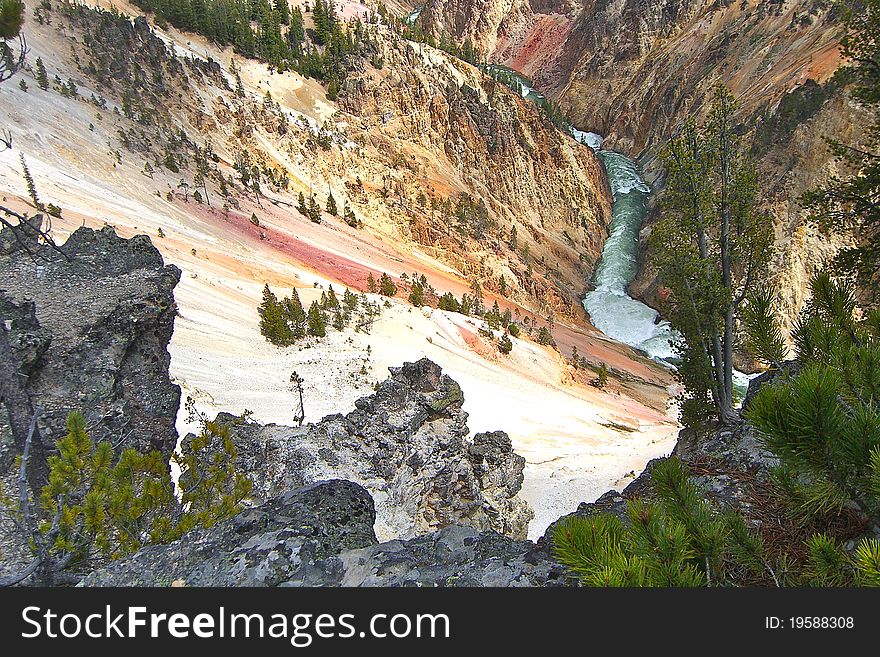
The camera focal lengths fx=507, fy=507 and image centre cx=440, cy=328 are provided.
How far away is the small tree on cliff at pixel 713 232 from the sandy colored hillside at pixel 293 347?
537 centimetres

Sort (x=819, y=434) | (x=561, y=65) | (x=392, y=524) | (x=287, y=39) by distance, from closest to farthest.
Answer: (x=819, y=434), (x=392, y=524), (x=287, y=39), (x=561, y=65)

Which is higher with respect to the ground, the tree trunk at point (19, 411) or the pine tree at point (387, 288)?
the pine tree at point (387, 288)

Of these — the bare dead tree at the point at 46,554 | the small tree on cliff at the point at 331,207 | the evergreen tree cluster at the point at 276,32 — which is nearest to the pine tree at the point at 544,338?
the small tree on cliff at the point at 331,207

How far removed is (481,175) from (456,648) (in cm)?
4809

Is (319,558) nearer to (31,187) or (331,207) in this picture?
(31,187)

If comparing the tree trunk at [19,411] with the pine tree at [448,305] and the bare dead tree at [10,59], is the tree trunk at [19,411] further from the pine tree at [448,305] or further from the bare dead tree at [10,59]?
the pine tree at [448,305]

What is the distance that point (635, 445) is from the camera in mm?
17312

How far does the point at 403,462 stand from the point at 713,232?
7.90 m

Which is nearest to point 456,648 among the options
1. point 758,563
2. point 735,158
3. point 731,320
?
point 758,563

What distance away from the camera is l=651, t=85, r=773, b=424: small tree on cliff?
360 inches

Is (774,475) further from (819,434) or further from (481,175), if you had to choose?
(481,175)

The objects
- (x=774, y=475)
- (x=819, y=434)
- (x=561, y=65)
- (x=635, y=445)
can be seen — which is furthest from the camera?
(x=561, y=65)

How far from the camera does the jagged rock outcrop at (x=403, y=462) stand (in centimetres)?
930

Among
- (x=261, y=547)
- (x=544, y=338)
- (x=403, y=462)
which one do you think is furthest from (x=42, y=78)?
(x=261, y=547)
